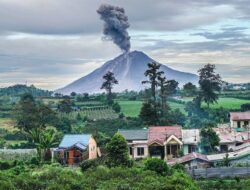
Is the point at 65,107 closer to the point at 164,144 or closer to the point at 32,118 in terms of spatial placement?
the point at 32,118

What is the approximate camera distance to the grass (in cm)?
7388

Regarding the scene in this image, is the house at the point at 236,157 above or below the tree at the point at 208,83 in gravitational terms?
below

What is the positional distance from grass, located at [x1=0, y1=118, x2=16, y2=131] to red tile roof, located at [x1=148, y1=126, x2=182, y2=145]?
23417mm

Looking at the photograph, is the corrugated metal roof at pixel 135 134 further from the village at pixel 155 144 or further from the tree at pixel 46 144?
the tree at pixel 46 144

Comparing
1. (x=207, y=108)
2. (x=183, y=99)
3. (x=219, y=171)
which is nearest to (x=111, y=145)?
(x=219, y=171)

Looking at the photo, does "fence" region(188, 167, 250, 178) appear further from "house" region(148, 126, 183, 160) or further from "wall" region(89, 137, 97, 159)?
"wall" region(89, 137, 97, 159)

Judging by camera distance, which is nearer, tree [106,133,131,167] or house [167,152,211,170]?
tree [106,133,131,167]

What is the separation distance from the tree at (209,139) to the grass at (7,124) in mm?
26765

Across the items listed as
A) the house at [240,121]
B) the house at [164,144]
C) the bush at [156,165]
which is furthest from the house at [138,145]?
the bush at [156,165]

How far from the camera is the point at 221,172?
42312 mm

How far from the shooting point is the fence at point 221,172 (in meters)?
42.2

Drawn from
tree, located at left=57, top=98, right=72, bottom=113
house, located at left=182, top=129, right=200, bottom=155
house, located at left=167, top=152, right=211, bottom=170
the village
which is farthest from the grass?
house, located at left=167, top=152, right=211, bottom=170

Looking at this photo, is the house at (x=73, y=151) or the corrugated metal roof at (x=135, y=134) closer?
the house at (x=73, y=151)

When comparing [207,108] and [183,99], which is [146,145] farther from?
[183,99]
